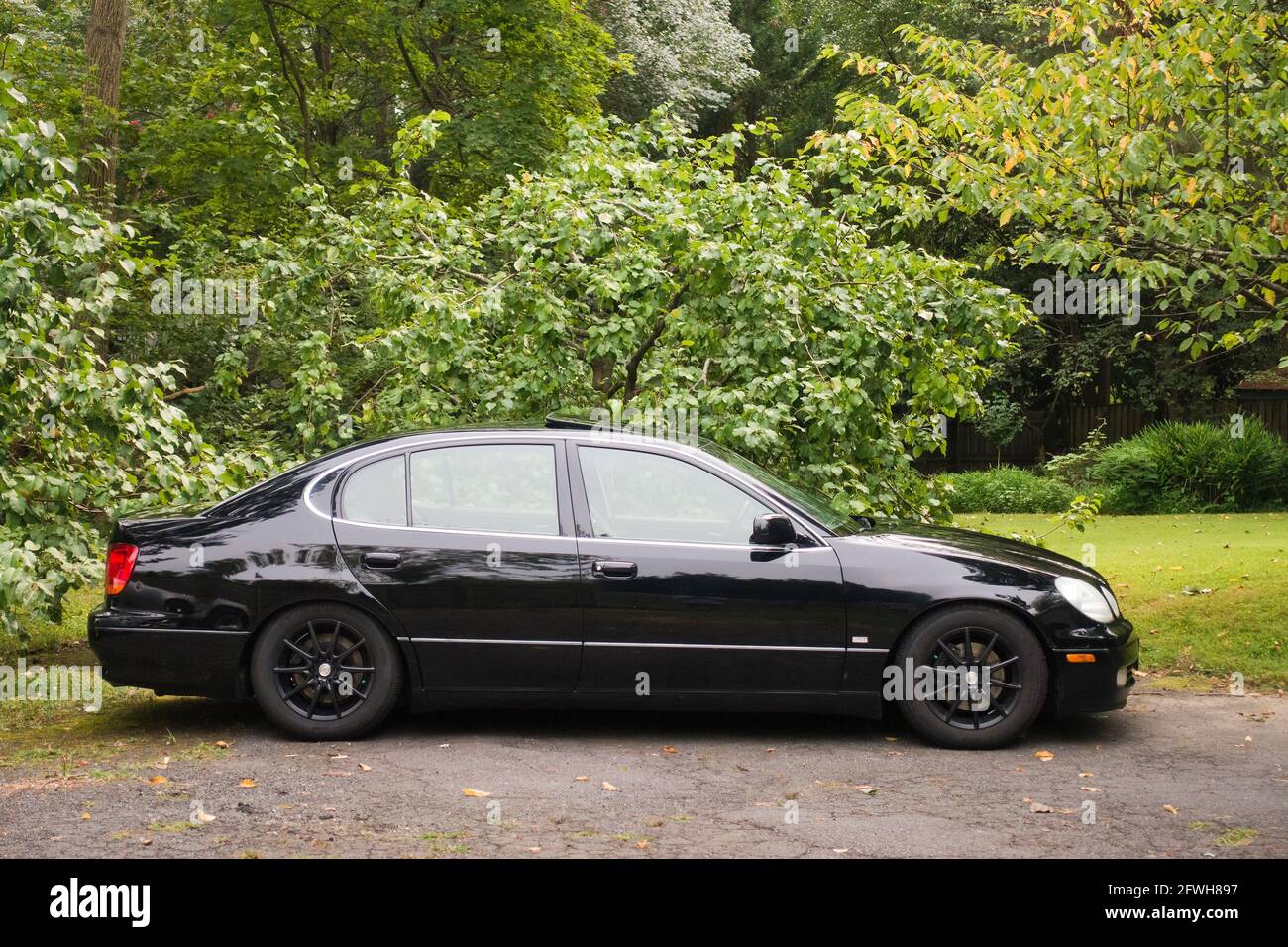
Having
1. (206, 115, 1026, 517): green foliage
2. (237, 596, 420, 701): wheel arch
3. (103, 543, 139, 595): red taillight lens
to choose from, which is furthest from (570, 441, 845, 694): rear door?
(103, 543, 139, 595): red taillight lens

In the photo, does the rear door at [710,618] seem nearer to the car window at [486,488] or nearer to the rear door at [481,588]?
the rear door at [481,588]

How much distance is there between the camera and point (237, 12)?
68.1 ft

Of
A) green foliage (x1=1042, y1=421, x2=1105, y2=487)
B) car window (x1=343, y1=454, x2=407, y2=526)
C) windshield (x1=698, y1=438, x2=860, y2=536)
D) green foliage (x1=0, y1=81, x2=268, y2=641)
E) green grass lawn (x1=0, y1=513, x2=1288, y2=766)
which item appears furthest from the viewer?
green foliage (x1=1042, y1=421, x2=1105, y2=487)

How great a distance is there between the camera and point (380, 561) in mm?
6645

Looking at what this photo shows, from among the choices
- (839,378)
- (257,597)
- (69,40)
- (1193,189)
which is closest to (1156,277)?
(1193,189)

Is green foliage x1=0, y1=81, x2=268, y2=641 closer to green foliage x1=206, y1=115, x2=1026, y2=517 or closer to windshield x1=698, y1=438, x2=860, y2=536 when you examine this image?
green foliage x1=206, y1=115, x2=1026, y2=517

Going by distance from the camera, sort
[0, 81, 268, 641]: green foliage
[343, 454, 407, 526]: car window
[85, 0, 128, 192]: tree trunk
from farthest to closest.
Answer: [85, 0, 128, 192]: tree trunk < [0, 81, 268, 641]: green foliage < [343, 454, 407, 526]: car window

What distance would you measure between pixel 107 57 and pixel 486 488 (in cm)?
1110

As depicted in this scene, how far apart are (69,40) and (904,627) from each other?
63.2 ft

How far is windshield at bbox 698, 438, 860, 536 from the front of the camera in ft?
22.7

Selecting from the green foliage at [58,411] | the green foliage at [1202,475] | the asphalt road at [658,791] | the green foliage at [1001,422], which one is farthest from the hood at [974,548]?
the green foliage at [1001,422]

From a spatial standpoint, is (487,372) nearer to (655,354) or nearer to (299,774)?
(655,354)

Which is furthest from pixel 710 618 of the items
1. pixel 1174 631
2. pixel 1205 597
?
pixel 1205 597

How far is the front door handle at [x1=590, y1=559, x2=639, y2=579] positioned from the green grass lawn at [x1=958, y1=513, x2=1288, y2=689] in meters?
4.27
